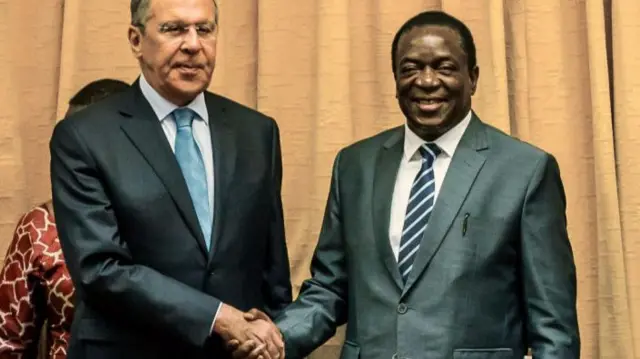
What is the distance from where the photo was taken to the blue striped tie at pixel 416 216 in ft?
6.54

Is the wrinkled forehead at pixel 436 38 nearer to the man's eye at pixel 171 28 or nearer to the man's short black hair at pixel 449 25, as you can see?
the man's short black hair at pixel 449 25

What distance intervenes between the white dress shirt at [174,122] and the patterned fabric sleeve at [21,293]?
1.87 feet

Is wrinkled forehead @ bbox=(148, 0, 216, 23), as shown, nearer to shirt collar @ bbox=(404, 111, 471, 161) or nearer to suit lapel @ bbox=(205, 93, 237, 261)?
suit lapel @ bbox=(205, 93, 237, 261)

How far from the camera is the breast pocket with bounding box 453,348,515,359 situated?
1915mm

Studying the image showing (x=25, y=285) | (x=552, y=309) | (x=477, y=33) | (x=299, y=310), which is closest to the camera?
(x=552, y=309)

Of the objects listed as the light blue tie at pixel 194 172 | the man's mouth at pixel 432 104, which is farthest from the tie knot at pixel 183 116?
the man's mouth at pixel 432 104

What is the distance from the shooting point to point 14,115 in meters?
2.74

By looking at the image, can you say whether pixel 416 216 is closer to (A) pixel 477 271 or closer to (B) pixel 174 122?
(A) pixel 477 271

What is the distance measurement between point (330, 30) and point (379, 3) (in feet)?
0.57

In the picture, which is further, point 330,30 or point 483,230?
point 330,30

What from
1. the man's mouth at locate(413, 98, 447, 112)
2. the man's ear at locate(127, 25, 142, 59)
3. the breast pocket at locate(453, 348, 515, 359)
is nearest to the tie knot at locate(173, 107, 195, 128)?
the man's ear at locate(127, 25, 142, 59)

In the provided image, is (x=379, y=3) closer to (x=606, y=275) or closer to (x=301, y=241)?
(x=301, y=241)

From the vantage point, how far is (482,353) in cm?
192

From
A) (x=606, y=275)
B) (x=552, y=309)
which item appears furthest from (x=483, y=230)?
(x=606, y=275)
